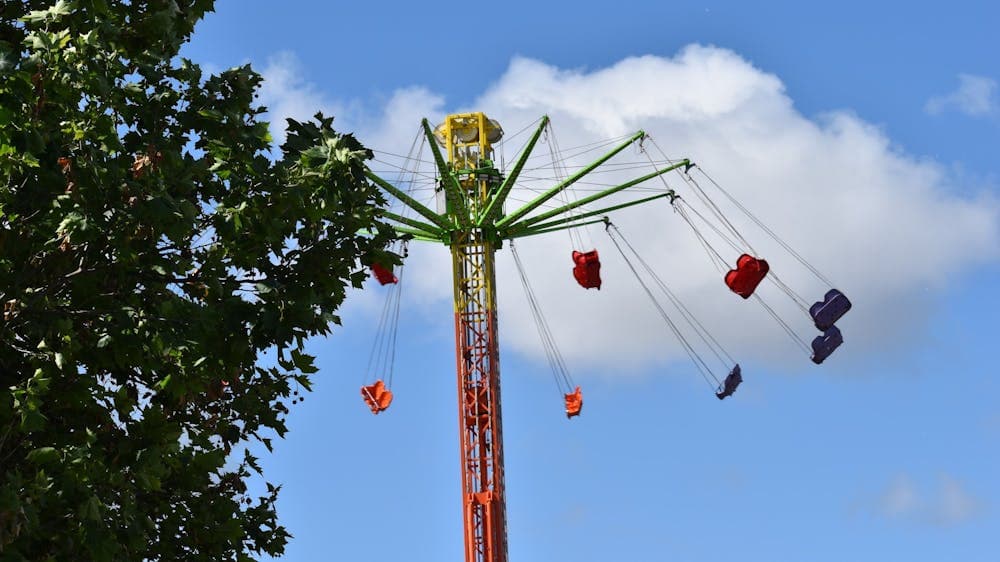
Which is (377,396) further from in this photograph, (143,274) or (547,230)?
(143,274)

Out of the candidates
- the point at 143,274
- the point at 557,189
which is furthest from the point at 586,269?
the point at 143,274

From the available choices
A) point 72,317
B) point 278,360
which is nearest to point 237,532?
point 278,360

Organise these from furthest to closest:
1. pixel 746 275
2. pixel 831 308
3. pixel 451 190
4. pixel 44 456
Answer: pixel 451 190 < pixel 746 275 < pixel 831 308 < pixel 44 456

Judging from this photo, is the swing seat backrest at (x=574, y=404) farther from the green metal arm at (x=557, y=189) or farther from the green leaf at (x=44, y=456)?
the green leaf at (x=44, y=456)

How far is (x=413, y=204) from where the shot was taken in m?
60.4

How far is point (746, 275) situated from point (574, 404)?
8142 millimetres

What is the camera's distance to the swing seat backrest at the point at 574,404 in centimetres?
5991

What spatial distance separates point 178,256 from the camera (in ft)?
56.5

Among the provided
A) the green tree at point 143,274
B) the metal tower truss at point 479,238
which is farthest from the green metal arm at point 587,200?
the green tree at point 143,274

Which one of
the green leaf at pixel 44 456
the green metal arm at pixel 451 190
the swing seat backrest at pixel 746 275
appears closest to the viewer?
the green leaf at pixel 44 456

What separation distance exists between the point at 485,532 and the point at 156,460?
1787 inches

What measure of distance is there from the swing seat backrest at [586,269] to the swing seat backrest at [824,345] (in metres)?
7.46

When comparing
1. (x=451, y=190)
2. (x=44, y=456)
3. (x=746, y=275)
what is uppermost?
(x=451, y=190)

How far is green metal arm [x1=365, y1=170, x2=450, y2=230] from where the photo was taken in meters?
58.0
